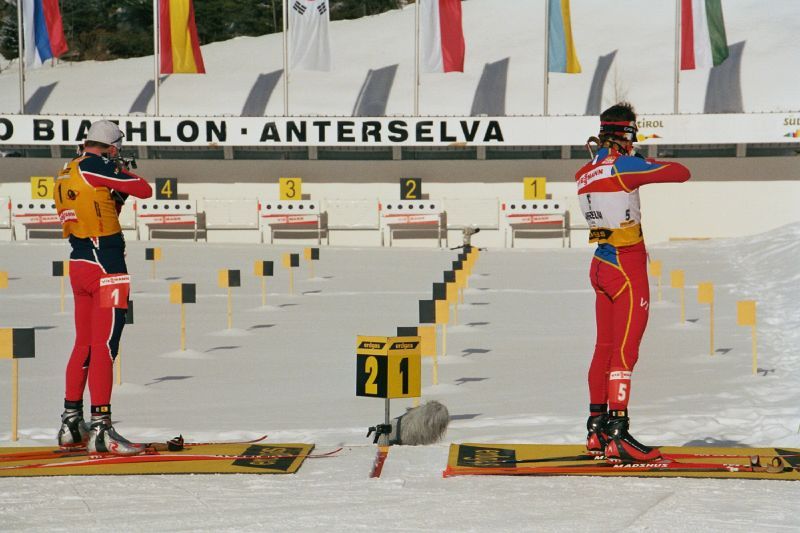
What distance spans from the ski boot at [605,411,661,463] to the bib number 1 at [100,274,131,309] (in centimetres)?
272

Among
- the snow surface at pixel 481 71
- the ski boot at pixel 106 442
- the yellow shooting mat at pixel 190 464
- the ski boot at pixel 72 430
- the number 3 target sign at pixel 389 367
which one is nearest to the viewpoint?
the yellow shooting mat at pixel 190 464

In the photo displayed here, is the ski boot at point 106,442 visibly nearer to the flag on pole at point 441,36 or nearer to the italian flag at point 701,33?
the flag on pole at point 441,36

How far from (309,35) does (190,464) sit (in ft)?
98.8

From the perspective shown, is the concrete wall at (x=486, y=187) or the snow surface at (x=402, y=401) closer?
the snow surface at (x=402, y=401)

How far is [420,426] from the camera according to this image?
754cm

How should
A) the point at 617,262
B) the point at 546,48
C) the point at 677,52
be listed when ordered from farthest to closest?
the point at 546,48, the point at 677,52, the point at 617,262

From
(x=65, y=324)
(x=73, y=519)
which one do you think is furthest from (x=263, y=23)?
(x=73, y=519)

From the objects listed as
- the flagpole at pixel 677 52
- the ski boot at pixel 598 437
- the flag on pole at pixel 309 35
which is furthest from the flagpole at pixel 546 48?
the ski boot at pixel 598 437

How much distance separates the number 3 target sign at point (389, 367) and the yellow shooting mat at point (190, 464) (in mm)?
719

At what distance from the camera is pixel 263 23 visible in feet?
236

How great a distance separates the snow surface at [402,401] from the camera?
5.18 meters

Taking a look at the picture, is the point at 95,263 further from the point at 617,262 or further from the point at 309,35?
the point at 309,35

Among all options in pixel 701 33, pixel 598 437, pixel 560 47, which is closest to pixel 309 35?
pixel 560 47

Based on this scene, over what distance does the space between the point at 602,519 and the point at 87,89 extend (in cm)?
3986
